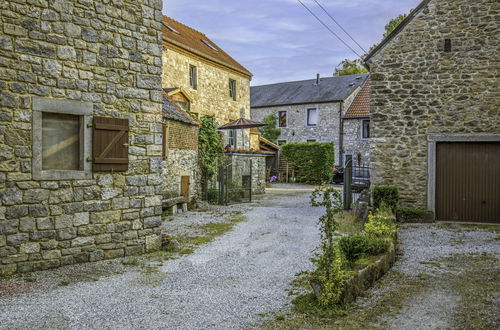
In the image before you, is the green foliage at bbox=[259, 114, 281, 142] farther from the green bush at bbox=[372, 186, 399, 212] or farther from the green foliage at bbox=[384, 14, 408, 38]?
the green bush at bbox=[372, 186, 399, 212]

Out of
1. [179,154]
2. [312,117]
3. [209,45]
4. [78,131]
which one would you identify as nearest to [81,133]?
[78,131]

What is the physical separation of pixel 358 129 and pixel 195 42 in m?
13.5

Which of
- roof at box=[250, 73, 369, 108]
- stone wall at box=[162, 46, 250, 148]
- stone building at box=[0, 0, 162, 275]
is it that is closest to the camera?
stone building at box=[0, 0, 162, 275]

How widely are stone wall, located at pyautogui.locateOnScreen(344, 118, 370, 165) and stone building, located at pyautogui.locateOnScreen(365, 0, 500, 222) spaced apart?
18181 mm

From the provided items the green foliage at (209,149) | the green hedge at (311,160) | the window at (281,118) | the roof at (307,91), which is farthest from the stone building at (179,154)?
the window at (281,118)

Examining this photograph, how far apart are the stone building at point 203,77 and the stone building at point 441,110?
7.96 meters

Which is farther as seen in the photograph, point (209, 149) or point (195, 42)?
point (195, 42)

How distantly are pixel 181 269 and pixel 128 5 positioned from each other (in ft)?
14.5

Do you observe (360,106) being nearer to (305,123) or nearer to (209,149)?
(305,123)

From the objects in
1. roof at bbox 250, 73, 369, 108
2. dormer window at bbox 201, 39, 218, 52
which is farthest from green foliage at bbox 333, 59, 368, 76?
dormer window at bbox 201, 39, 218, 52

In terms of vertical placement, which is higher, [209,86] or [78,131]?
[209,86]

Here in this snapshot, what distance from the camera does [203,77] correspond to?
68.6ft

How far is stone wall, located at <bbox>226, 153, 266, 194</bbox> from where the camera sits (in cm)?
1650

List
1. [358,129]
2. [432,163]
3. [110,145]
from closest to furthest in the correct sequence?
1. [110,145]
2. [432,163]
3. [358,129]
